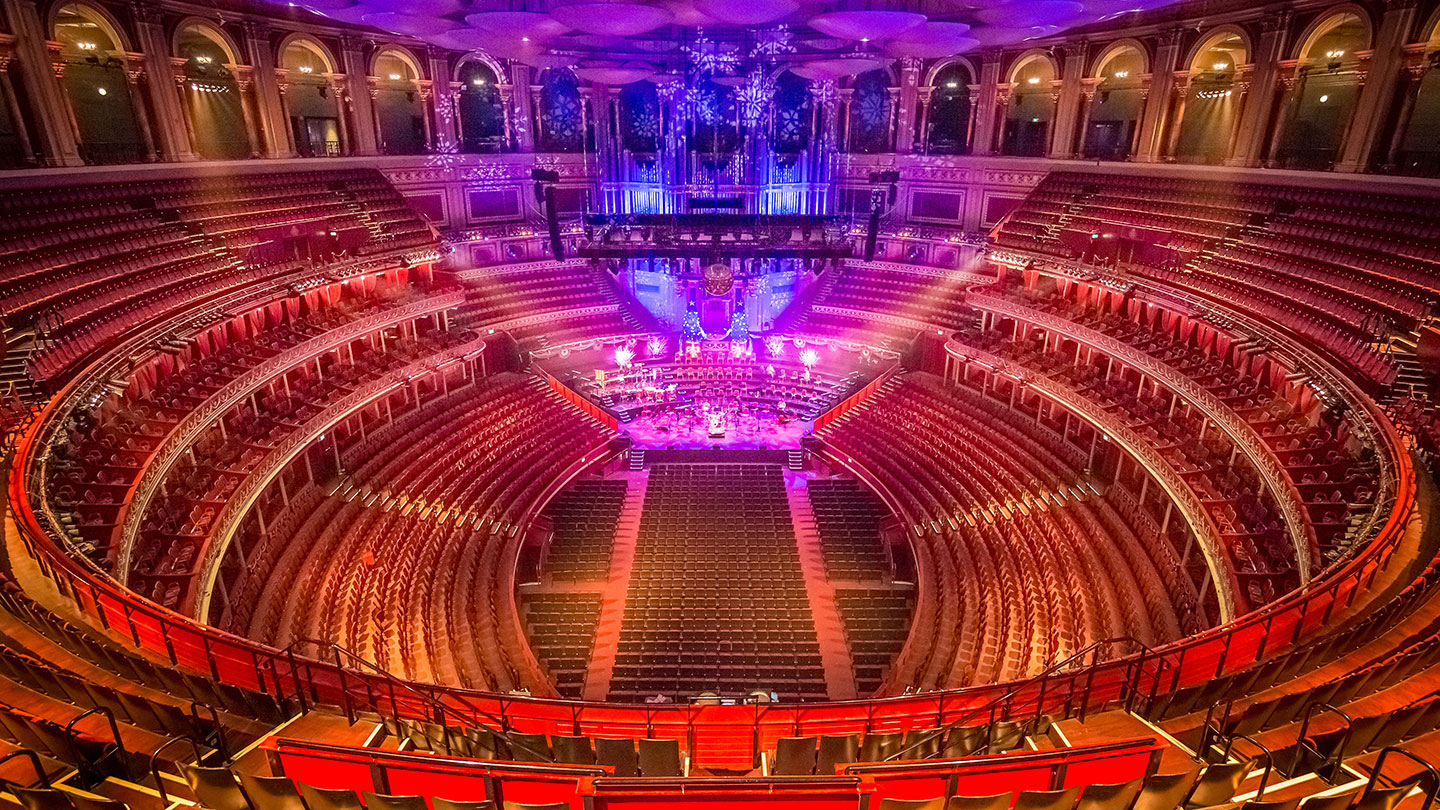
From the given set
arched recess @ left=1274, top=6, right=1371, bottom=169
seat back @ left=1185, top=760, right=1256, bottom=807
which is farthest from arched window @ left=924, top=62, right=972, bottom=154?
seat back @ left=1185, top=760, right=1256, bottom=807

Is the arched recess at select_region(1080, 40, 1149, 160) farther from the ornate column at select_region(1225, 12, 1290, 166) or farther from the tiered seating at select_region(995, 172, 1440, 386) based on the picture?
the ornate column at select_region(1225, 12, 1290, 166)

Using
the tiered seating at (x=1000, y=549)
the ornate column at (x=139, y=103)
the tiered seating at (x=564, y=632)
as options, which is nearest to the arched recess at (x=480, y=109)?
the ornate column at (x=139, y=103)

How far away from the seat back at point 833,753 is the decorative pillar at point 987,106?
2701 centimetres

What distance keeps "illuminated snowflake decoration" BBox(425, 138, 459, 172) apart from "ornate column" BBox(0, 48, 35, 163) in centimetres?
1167

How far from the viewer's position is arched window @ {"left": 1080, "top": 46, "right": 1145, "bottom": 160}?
2556 cm

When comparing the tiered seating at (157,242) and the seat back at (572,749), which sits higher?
the tiered seating at (157,242)

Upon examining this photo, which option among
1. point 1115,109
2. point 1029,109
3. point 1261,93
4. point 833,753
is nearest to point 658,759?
point 833,753

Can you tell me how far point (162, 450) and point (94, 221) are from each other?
9059 mm

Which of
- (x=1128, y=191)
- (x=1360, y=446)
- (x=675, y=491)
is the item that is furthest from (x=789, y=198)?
(x=1360, y=446)

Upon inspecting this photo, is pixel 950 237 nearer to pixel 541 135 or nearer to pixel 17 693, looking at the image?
pixel 541 135

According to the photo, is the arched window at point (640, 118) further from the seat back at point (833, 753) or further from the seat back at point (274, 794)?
the seat back at point (274, 794)

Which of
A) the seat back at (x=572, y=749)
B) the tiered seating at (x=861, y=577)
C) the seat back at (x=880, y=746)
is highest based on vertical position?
the seat back at (x=572, y=749)

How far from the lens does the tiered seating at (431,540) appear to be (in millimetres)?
14092

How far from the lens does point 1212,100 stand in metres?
24.4
